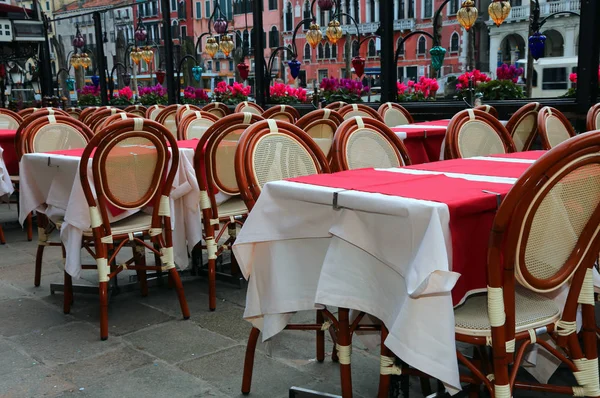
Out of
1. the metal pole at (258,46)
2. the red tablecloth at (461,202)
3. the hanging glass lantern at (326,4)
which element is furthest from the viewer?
the metal pole at (258,46)

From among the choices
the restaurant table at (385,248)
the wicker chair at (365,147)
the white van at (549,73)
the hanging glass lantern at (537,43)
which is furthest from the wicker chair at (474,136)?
the white van at (549,73)

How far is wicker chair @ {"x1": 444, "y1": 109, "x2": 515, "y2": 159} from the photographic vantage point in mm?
2922

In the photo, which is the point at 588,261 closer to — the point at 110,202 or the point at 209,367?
the point at 209,367

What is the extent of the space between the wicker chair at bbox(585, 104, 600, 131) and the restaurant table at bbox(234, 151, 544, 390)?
127cm

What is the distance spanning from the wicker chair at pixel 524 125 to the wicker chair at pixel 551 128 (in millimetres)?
428

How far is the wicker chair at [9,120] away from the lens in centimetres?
600

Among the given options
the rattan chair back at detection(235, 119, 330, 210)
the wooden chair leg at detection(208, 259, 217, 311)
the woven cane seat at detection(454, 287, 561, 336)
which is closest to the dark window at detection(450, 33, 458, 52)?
the wooden chair leg at detection(208, 259, 217, 311)

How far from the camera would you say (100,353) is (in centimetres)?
263

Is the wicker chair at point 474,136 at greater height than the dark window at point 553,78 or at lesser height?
lesser

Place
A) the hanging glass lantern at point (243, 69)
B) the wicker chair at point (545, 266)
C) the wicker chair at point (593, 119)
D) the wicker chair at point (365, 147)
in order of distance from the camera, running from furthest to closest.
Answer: the hanging glass lantern at point (243, 69)
the wicker chair at point (593, 119)
the wicker chair at point (365, 147)
the wicker chair at point (545, 266)

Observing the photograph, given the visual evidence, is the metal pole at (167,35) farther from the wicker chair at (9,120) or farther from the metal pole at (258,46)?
the wicker chair at (9,120)

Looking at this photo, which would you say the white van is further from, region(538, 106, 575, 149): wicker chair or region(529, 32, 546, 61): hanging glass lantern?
region(538, 106, 575, 149): wicker chair

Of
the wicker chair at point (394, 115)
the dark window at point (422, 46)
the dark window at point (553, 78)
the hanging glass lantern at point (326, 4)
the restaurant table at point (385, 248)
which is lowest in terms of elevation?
the restaurant table at point (385, 248)

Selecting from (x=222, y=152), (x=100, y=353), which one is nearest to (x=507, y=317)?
(x=100, y=353)
